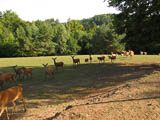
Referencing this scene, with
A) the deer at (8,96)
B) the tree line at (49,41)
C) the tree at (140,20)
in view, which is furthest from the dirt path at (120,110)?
the tree line at (49,41)

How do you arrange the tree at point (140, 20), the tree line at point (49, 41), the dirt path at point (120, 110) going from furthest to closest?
the tree line at point (49, 41)
the tree at point (140, 20)
the dirt path at point (120, 110)

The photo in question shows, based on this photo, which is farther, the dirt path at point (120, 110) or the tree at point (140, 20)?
the tree at point (140, 20)

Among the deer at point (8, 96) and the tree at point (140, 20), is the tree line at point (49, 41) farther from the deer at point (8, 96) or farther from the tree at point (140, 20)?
the deer at point (8, 96)

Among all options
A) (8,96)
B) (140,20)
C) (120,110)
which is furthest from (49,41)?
(120,110)

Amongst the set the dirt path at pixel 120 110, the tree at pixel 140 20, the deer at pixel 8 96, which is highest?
the tree at pixel 140 20

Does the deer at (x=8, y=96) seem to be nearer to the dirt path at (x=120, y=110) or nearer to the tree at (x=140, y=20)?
the dirt path at (x=120, y=110)

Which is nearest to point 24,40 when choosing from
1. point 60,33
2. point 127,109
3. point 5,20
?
point 60,33

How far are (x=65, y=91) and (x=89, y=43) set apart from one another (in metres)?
53.5

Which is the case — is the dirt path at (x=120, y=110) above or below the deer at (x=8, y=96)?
below

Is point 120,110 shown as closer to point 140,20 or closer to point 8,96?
point 8,96

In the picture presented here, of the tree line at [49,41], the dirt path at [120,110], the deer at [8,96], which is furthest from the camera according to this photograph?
the tree line at [49,41]

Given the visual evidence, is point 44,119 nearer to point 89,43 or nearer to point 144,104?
point 144,104

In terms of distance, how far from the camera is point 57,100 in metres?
7.94

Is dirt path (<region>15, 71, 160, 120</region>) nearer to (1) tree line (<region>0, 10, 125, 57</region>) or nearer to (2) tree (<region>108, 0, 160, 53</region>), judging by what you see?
(2) tree (<region>108, 0, 160, 53</region>)
